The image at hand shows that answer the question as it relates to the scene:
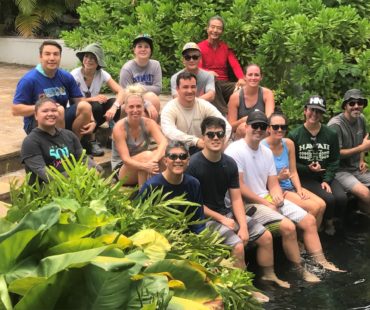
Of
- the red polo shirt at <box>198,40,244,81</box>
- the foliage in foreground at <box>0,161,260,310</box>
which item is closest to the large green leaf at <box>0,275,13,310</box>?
the foliage in foreground at <box>0,161,260,310</box>

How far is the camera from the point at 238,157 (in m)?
6.12

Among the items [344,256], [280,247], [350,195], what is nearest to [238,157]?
[280,247]

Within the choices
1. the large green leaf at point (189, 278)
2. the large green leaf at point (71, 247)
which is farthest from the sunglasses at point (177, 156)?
the large green leaf at point (71, 247)

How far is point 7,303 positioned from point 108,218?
945 millimetres

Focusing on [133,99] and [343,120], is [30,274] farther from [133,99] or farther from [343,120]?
[343,120]

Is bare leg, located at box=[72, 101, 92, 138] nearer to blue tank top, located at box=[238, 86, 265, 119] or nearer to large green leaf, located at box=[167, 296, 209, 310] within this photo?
blue tank top, located at box=[238, 86, 265, 119]

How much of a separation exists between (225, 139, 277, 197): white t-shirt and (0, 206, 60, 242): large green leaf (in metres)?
3.29

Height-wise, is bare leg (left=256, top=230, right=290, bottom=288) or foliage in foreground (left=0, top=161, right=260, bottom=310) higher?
foliage in foreground (left=0, top=161, right=260, bottom=310)

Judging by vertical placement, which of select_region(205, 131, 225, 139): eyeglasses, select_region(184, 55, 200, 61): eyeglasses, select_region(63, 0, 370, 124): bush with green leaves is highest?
select_region(63, 0, 370, 124): bush with green leaves

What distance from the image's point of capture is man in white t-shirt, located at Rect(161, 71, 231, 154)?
251 inches

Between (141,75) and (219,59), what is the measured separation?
1.18 metres

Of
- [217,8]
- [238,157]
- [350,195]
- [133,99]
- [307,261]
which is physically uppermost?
[217,8]

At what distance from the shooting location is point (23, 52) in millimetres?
12273

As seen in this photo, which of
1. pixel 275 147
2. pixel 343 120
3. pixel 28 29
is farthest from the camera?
pixel 28 29
